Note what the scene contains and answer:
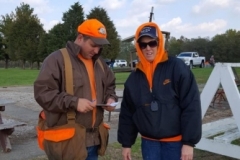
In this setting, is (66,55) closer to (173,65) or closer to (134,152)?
(173,65)

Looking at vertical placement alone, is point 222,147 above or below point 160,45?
below

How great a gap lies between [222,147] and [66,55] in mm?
2730

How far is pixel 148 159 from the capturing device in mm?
2846

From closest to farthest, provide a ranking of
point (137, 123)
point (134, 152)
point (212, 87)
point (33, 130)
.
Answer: point (137, 123), point (212, 87), point (134, 152), point (33, 130)

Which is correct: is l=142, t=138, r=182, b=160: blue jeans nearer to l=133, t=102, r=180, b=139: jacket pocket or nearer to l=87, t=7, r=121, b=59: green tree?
l=133, t=102, r=180, b=139: jacket pocket

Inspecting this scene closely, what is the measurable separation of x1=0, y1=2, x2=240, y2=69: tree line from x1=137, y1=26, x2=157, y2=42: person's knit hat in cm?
4591

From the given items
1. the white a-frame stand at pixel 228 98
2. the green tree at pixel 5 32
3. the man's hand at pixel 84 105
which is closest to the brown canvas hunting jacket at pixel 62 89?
the man's hand at pixel 84 105

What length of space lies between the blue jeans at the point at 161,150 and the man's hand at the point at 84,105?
1.75ft

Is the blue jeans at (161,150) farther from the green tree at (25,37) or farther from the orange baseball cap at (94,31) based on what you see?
the green tree at (25,37)

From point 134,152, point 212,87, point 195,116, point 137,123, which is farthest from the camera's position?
point 134,152

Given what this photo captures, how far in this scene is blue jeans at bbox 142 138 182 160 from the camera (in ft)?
8.89

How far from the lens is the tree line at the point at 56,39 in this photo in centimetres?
5203

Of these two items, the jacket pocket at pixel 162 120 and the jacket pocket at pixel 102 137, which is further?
the jacket pocket at pixel 102 137

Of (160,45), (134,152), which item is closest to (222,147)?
(134,152)
